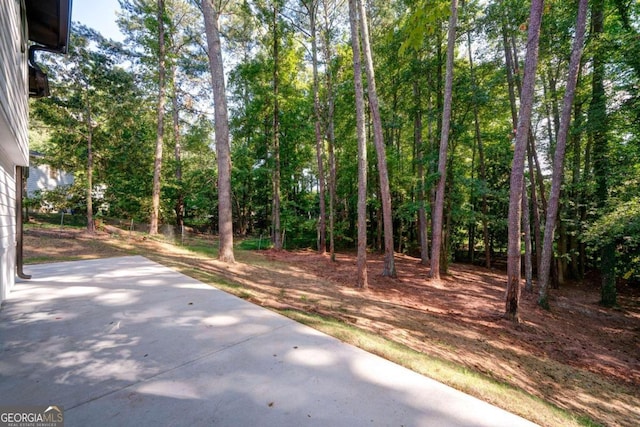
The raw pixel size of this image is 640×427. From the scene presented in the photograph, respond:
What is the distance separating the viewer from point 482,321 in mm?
→ 5562

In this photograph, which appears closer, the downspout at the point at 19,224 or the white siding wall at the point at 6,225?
the white siding wall at the point at 6,225

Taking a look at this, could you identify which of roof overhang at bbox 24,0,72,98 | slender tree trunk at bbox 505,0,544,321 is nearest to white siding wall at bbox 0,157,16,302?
roof overhang at bbox 24,0,72,98

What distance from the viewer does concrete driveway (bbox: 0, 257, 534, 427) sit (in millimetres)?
1735

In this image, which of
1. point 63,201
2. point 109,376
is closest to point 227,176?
point 109,376

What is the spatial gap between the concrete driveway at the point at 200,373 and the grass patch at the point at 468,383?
18 centimetres

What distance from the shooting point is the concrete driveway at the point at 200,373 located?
1735 millimetres

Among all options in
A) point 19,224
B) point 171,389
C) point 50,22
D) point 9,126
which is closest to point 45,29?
point 50,22

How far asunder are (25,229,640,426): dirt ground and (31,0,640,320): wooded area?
79cm

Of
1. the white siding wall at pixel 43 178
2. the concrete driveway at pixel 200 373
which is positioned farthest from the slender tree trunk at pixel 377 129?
the white siding wall at pixel 43 178

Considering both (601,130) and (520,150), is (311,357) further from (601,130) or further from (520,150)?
(601,130)

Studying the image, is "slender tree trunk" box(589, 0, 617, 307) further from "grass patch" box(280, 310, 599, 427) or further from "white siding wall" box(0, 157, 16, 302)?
"white siding wall" box(0, 157, 16, 302)

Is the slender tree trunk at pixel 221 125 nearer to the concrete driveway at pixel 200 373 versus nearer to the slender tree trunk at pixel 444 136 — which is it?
the concrete driveway at pixel 200 373

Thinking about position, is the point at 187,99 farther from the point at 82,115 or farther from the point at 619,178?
the point at 619,178

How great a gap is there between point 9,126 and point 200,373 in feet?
11.8
